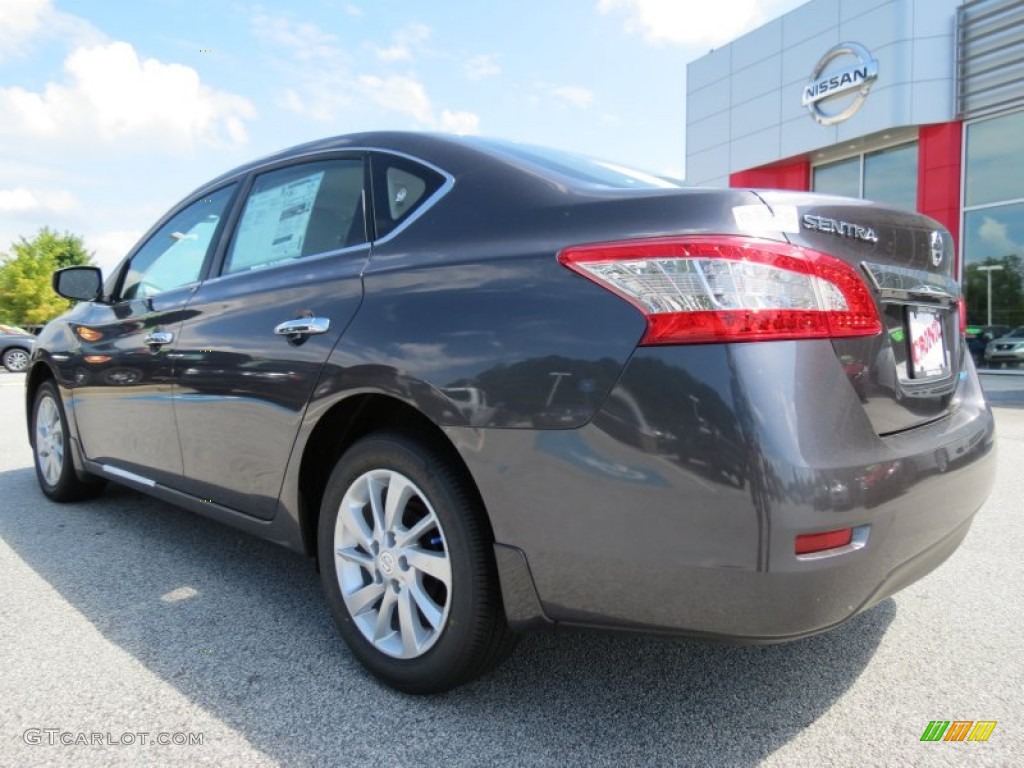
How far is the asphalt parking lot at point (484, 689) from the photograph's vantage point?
180 centimetres

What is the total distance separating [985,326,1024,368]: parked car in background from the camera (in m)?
15.5

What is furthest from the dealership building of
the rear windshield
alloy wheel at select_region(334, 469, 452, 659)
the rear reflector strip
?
alloy wheel at select_region(334, 469, 452, 659)

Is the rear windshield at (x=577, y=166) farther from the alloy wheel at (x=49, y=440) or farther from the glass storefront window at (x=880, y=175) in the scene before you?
the glass storefront window at (x=880, y=175)

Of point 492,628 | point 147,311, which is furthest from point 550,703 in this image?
point 147,311

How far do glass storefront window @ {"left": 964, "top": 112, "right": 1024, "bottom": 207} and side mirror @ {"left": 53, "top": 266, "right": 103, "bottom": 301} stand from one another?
17.5 m

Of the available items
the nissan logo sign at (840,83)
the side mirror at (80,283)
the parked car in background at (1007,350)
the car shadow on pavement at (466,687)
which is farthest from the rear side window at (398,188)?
the nissan logo sign at (840,83)

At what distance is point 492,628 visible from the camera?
186cm

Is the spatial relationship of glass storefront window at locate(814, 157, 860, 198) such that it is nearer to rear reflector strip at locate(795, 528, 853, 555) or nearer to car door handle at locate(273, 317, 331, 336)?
car door handle at locate(273, 317, 331, 336)

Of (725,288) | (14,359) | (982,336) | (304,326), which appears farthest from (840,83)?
(14,359)

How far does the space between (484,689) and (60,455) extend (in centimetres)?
332

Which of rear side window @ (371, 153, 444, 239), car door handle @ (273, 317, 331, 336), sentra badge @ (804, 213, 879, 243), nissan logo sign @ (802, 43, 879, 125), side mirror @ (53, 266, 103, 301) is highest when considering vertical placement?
nissan logo sign @ (802, 43, 879, 125)

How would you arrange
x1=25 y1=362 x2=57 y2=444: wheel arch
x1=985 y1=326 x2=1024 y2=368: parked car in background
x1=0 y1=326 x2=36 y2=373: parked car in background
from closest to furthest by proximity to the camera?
x1=25 y1=362 x2=57 y2=444: wheel arch, x1=985 y1=326 x2=1024 y2=368: parked car in background, x1=0 y1=326 x2=36 y2=373: parked car in background

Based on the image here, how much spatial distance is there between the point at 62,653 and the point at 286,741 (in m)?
1.01

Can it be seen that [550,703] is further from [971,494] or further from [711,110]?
[711,110]
